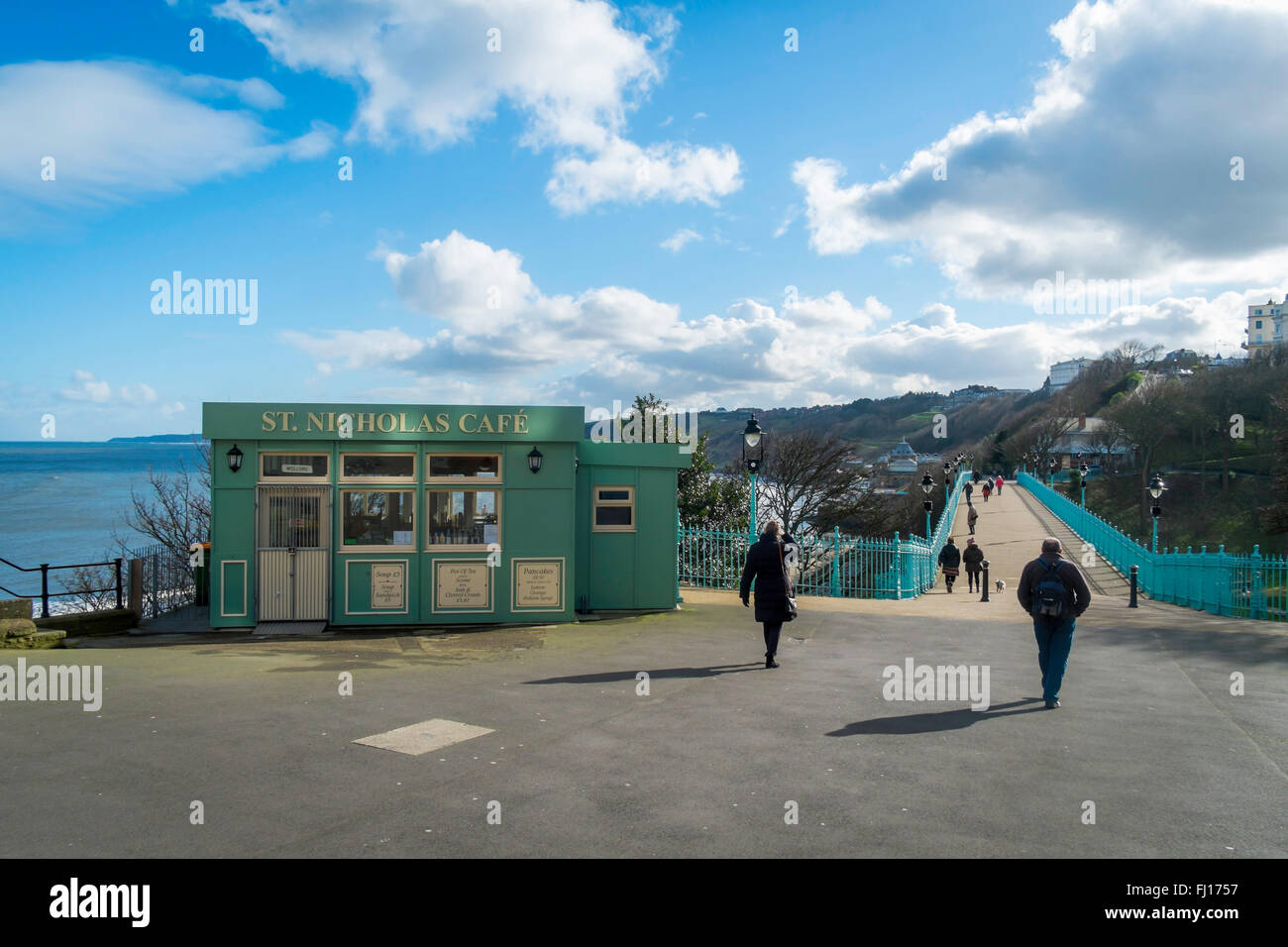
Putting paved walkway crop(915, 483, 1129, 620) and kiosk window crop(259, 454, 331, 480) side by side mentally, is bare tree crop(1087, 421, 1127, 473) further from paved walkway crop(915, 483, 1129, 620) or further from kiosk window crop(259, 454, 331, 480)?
kiosk window crop(259, 454, 331, 480)

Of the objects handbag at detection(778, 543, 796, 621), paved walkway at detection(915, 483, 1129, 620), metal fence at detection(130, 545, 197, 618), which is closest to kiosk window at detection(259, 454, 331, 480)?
metal fence at detection(130, 545, 197, 618)

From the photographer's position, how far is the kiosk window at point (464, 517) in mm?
13617

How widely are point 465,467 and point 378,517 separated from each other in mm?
1535

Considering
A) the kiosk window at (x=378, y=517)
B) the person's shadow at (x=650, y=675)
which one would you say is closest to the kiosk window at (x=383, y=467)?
the kiosk window at (x=378, y=517)

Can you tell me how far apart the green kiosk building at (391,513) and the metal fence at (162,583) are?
2.99 m

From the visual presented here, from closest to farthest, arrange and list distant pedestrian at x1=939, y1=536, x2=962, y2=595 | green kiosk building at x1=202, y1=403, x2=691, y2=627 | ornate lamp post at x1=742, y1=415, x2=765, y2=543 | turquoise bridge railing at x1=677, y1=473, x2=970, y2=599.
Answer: green kiosk building at x1=202, y1=403, x2=691, y2=627
ornate lamp post at x1=742, y1=415, x2=765, y2=543
turquoise bridge railing at x1=677, y1=473, x2=970, y2=599
distant pedestrian at x1=939, y1=536, x2=962, y2=595

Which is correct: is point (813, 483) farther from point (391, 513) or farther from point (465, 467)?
point (391, 513)

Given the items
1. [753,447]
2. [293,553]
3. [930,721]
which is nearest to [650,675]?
[930,721]

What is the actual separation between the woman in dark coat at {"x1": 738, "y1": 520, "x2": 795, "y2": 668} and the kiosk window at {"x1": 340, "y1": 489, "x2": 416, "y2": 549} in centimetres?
597

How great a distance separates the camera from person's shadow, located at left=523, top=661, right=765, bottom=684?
9.30 m

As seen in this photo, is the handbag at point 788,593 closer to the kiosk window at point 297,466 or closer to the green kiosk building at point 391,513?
the green kiosk building at point 391,513

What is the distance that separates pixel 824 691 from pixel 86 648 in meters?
9.75
